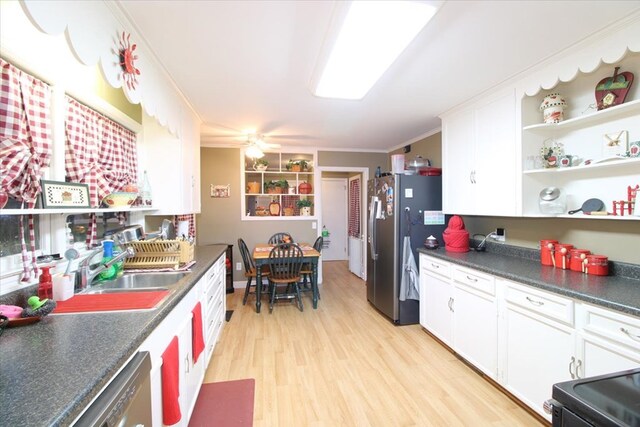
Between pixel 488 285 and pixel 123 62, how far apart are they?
269 cm

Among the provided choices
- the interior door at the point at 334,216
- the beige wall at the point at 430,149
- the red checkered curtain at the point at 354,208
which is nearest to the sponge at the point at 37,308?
the beige wall at the point at 430,149

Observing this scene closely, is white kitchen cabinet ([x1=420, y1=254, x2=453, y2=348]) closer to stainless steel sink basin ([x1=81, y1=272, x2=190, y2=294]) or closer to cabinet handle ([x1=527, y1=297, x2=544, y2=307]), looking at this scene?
cabinet handle ([x1=527, y1=297, x2=544, y2=307])

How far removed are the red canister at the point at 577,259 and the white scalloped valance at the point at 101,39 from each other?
2975mm

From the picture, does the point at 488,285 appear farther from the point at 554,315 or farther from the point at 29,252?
the point at 29,252

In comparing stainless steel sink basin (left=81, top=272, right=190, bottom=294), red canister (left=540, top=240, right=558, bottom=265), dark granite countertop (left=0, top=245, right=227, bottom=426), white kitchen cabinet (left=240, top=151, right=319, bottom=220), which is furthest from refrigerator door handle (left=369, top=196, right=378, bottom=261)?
dark granite countertop (left=0, top=245, right=227, bottom=426)

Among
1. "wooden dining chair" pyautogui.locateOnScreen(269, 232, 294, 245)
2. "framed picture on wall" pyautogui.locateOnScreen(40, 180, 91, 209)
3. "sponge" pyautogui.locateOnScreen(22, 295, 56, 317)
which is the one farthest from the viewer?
"wooden dining chair" pyautogui.locateOnScreen(269, 232, 294, 245)

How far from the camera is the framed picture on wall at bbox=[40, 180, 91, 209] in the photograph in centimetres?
132

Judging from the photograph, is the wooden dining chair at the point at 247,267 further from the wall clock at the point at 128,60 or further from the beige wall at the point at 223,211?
the wall clock at the point at 128,60

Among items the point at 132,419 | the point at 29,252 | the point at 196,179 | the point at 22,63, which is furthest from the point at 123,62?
the point at 196,179

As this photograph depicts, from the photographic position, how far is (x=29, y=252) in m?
1.30

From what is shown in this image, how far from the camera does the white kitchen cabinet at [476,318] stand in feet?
6.53

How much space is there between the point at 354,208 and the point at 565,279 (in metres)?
4.23

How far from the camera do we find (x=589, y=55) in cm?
166

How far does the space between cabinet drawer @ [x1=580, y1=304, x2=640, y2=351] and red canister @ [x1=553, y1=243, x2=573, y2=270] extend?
2.17 ft
